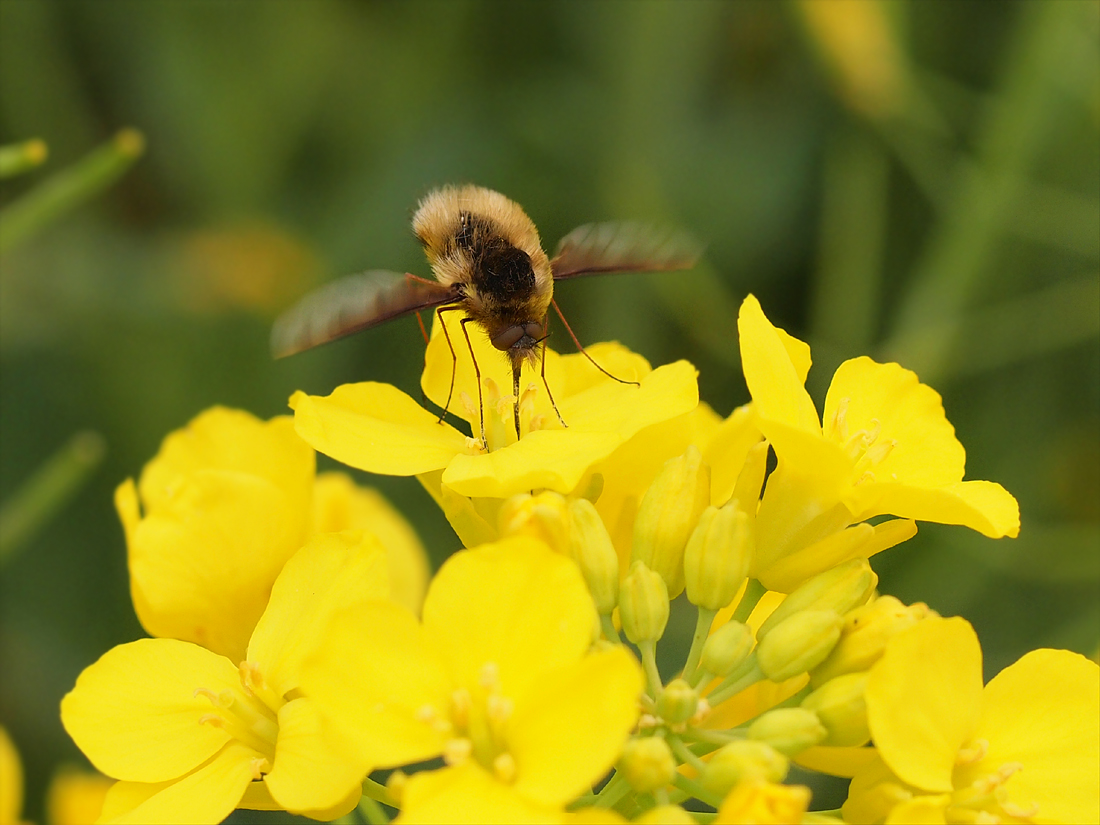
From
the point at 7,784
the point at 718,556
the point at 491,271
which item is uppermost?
the point at 491,271

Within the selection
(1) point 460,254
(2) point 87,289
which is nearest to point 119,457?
(2) point 87,289

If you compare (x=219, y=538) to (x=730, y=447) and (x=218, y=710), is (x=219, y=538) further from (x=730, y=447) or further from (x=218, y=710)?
(x=730, y=447)

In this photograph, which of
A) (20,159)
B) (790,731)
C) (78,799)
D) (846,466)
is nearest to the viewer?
(790,731)

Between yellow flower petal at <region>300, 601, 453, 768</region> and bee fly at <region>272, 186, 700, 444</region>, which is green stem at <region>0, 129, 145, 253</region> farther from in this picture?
yellow flower petal at <region>300, 601, 453, 768</region>

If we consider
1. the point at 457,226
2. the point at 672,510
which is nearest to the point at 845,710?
the point at 672,510

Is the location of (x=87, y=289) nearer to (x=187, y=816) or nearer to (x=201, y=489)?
(x=201, y=489)

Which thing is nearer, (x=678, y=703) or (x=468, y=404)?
(x=678, y=703)

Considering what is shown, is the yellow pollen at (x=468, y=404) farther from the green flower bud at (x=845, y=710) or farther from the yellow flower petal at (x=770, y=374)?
the green flower bud at (x=845, y=710)

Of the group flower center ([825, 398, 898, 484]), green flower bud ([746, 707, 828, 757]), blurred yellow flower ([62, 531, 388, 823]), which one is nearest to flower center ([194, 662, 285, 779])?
blurred yellow flower ([62, 531, 388, 823])
